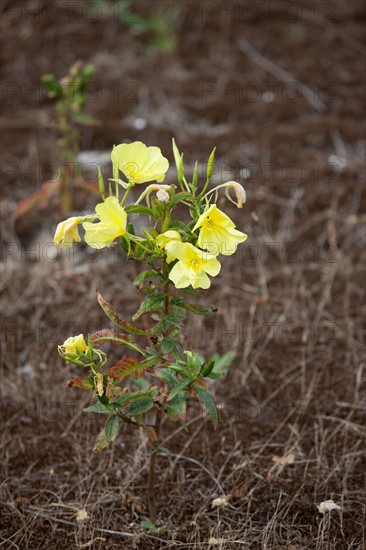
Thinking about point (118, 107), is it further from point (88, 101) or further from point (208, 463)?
point (208, 463)

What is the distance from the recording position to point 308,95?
4.38 metres

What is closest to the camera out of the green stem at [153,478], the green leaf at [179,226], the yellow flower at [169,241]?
the yellow flower at [169,241]

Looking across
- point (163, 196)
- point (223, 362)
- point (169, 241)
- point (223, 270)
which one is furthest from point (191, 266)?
point (223, 270)

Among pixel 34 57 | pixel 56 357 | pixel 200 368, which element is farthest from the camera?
pixel 34 57

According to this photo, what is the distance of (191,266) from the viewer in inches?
62.8

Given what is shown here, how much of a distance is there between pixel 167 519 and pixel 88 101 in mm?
2879

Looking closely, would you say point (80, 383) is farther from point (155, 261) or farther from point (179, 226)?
point (179, 226)

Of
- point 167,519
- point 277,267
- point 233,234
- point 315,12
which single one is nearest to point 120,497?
point 167,519

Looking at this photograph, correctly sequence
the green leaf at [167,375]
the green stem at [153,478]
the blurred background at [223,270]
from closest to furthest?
the green leaf at [167,375], the green stem at [153,478], the blurred background at [223,270]

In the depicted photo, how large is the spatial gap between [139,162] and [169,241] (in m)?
0.21

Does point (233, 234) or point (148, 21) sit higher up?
point (233, 234)

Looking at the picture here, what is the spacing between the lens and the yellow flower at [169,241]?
1.57 meters

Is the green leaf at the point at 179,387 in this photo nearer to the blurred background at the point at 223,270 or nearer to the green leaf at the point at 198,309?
the green leaf at the point at 198,309

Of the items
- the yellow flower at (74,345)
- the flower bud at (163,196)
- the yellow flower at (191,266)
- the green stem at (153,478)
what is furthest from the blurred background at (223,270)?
the flower bud at (163,196)
